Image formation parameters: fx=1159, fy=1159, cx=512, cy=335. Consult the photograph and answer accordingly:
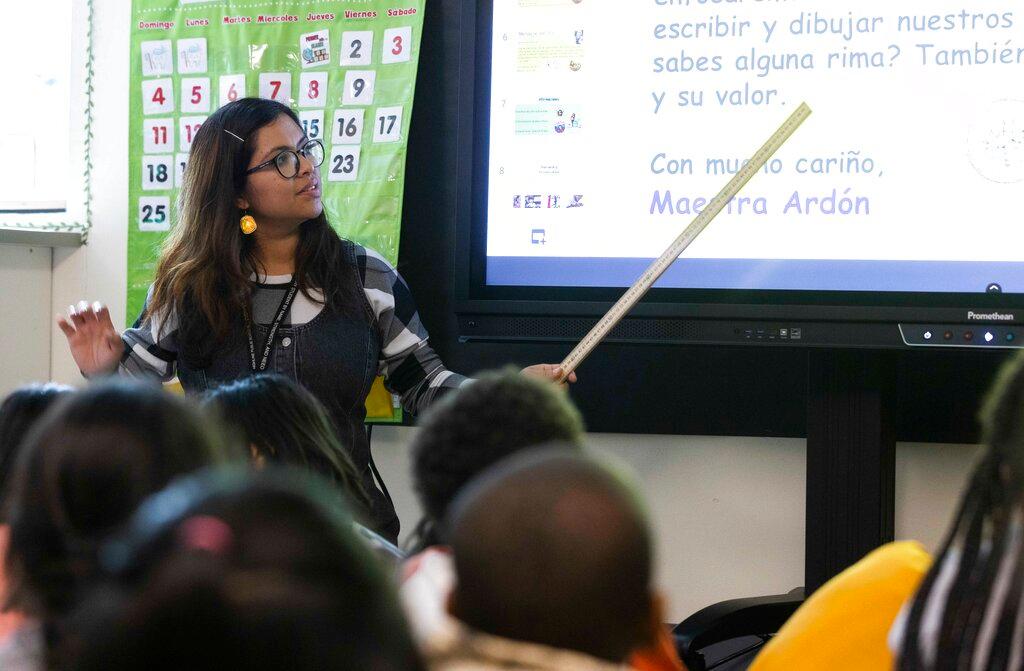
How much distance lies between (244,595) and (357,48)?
8.96 ft

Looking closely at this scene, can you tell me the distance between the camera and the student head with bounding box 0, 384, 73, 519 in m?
1.52

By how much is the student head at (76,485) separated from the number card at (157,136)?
102 inches

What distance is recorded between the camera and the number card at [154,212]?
131 inches

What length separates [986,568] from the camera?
3.05ft

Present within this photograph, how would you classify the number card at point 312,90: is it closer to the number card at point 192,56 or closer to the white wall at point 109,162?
the number card at point 192,56

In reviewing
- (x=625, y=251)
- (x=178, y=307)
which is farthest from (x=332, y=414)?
(x=625, y=251)

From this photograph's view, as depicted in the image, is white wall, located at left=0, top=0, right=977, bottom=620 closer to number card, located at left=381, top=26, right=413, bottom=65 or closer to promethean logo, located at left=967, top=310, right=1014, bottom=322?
promethean logo, located at left=967, top=310, right=1014, bottom=322

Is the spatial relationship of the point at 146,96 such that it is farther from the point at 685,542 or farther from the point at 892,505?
the point at 892,505

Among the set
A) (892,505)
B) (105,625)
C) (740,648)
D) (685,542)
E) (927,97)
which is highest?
(927,97)

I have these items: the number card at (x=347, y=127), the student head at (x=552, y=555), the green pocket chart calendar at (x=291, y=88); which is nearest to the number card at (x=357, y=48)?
the green pocket chart calendar at (x=291, y=88)

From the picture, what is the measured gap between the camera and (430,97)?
3.04 m

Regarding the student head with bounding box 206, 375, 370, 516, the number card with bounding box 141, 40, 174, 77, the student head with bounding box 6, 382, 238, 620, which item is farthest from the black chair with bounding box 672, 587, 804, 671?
the number card with bounding box 141, 40, 174, 77

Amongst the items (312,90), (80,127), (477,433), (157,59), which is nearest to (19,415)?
(477,433)

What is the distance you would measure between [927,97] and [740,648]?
1384mm
